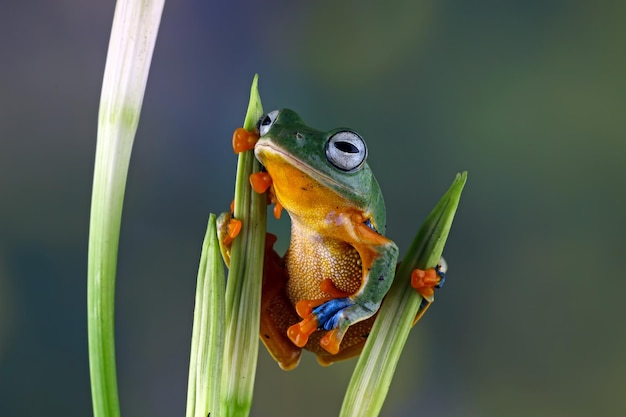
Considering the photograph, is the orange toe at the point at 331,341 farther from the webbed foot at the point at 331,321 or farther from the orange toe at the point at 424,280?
the orange toe at the point at 424,280

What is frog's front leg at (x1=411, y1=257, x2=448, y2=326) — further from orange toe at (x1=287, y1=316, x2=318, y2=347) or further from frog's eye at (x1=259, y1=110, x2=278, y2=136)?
frog's eye at (x1=259, y1=110, x2=278, y2=136)

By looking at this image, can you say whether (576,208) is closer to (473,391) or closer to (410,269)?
(473,391)

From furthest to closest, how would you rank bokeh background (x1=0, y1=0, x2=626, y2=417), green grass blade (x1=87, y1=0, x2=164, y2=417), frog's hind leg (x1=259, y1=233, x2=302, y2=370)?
bokeh background (x1=0, y1=0, x2=626, y2=417), frog's hind leg (x1=259, y1=233, x2=302, y2=370), green grass blade (x1=87, y1=0, x2=164, y2=417)

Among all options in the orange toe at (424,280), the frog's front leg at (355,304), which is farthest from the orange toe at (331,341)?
the orange toe at (424,280)

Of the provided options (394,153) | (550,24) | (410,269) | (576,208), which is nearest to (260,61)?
(394,153)

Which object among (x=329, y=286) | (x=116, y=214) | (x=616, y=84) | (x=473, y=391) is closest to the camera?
(x=116, y=214)

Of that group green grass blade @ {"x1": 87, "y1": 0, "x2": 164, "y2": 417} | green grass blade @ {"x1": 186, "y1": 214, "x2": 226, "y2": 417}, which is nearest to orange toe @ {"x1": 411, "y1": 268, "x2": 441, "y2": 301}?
green grass blade @ {"x1": 186, "y1": 214, "x2": 226, "y2": 417}
